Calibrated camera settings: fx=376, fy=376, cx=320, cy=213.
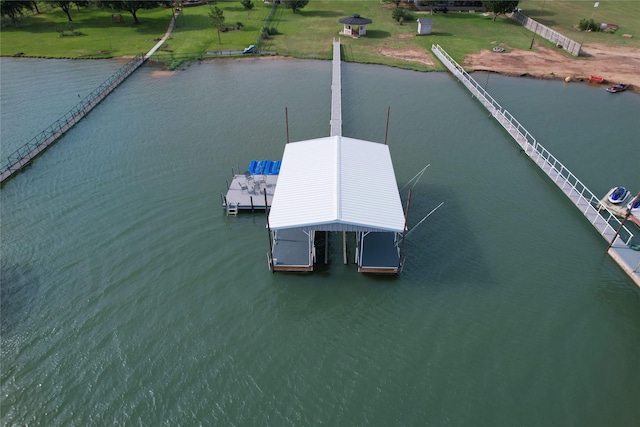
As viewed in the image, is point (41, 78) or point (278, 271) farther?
point (41, 78)

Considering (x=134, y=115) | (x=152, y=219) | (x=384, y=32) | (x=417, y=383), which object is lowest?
(x=417, y=383)

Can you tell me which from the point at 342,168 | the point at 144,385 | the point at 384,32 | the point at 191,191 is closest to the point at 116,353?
the point at 144,385

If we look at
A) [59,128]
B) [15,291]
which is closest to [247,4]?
[59,128]

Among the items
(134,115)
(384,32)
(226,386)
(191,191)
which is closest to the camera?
(226,386)

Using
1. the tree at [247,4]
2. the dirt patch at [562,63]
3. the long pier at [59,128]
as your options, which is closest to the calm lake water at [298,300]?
the long pier at [59,128]

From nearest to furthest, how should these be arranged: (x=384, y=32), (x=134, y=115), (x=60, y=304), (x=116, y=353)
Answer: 1. (x=116, y=353)
2. (x=60, y=304)
3. (x=134, y=115)
4. (x=384, y=32)

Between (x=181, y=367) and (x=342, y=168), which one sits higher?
(x=342, y=168)

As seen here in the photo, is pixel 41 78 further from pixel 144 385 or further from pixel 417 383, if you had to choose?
pixel 417 383
